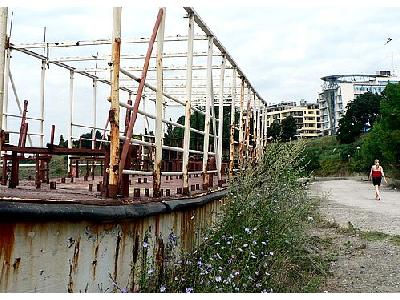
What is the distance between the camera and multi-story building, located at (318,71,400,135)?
111919 mm

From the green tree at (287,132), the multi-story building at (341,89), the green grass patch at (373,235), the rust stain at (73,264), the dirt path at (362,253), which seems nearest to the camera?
the rust stain at (73,264)

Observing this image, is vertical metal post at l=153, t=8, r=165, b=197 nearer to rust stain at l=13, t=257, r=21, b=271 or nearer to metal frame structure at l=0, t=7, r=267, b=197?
metal frame structure at l=0, t=7, r=267, b=197

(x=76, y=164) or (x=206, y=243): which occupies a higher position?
(x=76, y=164)

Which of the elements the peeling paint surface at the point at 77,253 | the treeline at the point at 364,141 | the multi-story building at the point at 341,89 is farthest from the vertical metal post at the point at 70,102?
the multi-story building at the point at 341,89

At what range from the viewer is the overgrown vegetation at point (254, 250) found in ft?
14.6

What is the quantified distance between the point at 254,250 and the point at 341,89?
4499 inches

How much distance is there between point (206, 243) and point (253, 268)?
90 centimetres

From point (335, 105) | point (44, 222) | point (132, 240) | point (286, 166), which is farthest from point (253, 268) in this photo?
point (335, 105)

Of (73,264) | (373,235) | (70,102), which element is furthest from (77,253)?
(373,235)

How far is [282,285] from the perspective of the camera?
5.60 m

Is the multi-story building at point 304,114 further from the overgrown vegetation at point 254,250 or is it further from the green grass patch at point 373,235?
the overgrown vegetation at point 254,250

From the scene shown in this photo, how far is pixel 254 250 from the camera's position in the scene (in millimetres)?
5285

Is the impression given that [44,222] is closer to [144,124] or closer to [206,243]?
[206,243]

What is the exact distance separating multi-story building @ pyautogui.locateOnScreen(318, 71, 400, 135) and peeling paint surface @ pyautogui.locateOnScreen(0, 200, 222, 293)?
110 m
